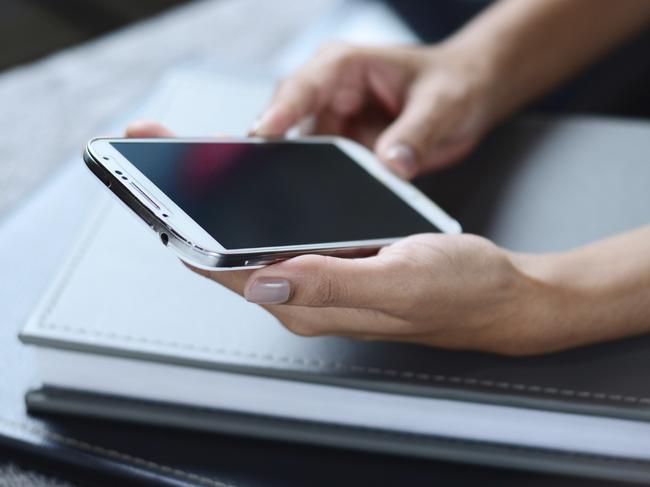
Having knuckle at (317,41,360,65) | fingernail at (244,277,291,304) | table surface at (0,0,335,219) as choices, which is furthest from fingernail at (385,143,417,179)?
table surface at (0,0,335,219)

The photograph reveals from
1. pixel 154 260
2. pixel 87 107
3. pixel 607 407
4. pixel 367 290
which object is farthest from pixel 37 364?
pixel 87 107

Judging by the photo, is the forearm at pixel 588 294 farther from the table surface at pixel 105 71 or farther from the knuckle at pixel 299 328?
the table surface at pixel 105 71

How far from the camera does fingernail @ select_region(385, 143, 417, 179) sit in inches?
20.7

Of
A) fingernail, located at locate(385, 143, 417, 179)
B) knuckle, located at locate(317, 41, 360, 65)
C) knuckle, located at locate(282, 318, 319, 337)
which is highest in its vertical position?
knuckle, located at locate(317, 41, 360, 65)

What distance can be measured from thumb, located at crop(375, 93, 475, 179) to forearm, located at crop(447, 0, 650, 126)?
0.22 feet

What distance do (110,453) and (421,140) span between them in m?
0.30

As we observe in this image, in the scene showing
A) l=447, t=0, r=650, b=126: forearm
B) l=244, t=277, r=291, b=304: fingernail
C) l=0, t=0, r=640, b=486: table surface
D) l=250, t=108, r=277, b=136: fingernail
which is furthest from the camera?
l=0, t=0, r=640, b=486: table surface

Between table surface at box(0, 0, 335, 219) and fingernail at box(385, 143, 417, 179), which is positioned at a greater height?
fingernail at box(385, 143, 417, 179)

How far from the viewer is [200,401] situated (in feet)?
1.38

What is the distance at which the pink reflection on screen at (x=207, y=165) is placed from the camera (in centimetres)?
39

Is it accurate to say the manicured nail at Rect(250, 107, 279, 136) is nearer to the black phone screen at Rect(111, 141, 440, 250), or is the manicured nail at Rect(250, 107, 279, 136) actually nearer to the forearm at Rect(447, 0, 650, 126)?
the black phone screen at Rect(111, 141, 440, 250)

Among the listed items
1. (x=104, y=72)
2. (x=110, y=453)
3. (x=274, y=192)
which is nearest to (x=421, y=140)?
(x=274, y=192)

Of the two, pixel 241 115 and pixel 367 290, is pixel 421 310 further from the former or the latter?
pixel 241 115

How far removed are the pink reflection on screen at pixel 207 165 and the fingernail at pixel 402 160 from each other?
112 mm
